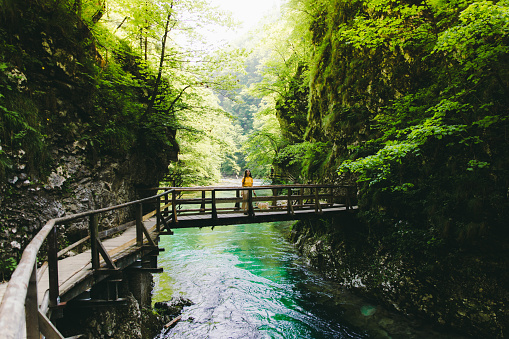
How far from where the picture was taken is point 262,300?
8336 millimetres

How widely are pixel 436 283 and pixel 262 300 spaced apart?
5057mm

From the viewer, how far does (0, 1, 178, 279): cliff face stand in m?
4.59

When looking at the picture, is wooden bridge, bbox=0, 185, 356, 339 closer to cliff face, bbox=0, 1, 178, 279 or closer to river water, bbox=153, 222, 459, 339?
cliff face, bbox=0, 1, 178, 279

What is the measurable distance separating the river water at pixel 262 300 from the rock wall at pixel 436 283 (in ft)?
1.49

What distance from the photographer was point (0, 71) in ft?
15.6

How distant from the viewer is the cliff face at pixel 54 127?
4594 millimetres

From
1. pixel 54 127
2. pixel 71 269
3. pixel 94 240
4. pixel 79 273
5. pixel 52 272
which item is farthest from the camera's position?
pixel 54 127

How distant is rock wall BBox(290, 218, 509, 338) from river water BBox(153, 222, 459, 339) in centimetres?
45

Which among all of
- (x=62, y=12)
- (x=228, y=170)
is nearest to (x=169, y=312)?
(x=62, y=12)

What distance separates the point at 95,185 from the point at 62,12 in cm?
443

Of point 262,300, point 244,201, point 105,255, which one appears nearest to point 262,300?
point 262,300

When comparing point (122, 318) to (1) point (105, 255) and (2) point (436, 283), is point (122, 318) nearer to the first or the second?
(1) point (105, 255)

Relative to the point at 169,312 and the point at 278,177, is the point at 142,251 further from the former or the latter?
the point at 278,177

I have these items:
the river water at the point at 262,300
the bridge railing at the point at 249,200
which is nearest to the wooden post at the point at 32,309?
the bridge railing at the point at 249,200
